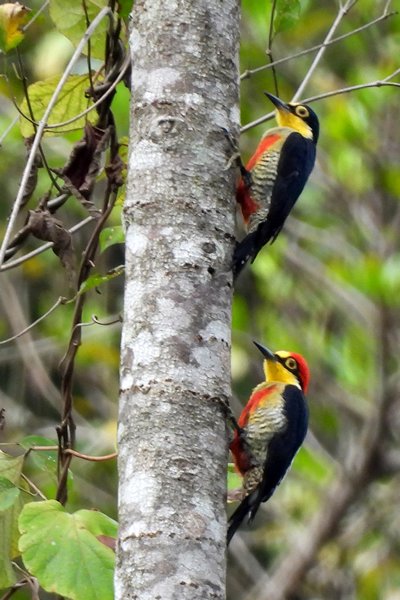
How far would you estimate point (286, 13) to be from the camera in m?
3.36

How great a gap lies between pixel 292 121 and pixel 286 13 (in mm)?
548

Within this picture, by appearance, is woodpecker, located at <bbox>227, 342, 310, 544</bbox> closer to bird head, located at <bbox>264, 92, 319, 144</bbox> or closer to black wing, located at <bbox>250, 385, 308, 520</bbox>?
→ black wing, located at <bbox>250, 385, 308, 520</bbox>

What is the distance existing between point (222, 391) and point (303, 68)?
5.06 metres

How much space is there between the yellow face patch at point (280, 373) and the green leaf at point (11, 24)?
139 centimetres

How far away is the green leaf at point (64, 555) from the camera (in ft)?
7.72

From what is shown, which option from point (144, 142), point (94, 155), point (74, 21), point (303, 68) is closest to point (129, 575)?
point (144, 142)

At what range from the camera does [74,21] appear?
3172mm

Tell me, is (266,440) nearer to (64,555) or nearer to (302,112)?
(64,555)

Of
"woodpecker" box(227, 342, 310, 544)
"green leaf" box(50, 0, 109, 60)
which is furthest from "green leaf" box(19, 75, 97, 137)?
"woodpecker" box(227, 342, 310, 544)

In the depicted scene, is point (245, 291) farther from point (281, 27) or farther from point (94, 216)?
point (94, 216)

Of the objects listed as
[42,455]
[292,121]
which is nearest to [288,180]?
[292,121]

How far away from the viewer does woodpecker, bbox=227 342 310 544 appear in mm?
3246

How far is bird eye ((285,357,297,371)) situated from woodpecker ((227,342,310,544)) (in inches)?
2.8

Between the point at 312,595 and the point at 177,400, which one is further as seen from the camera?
the point at 312,595
